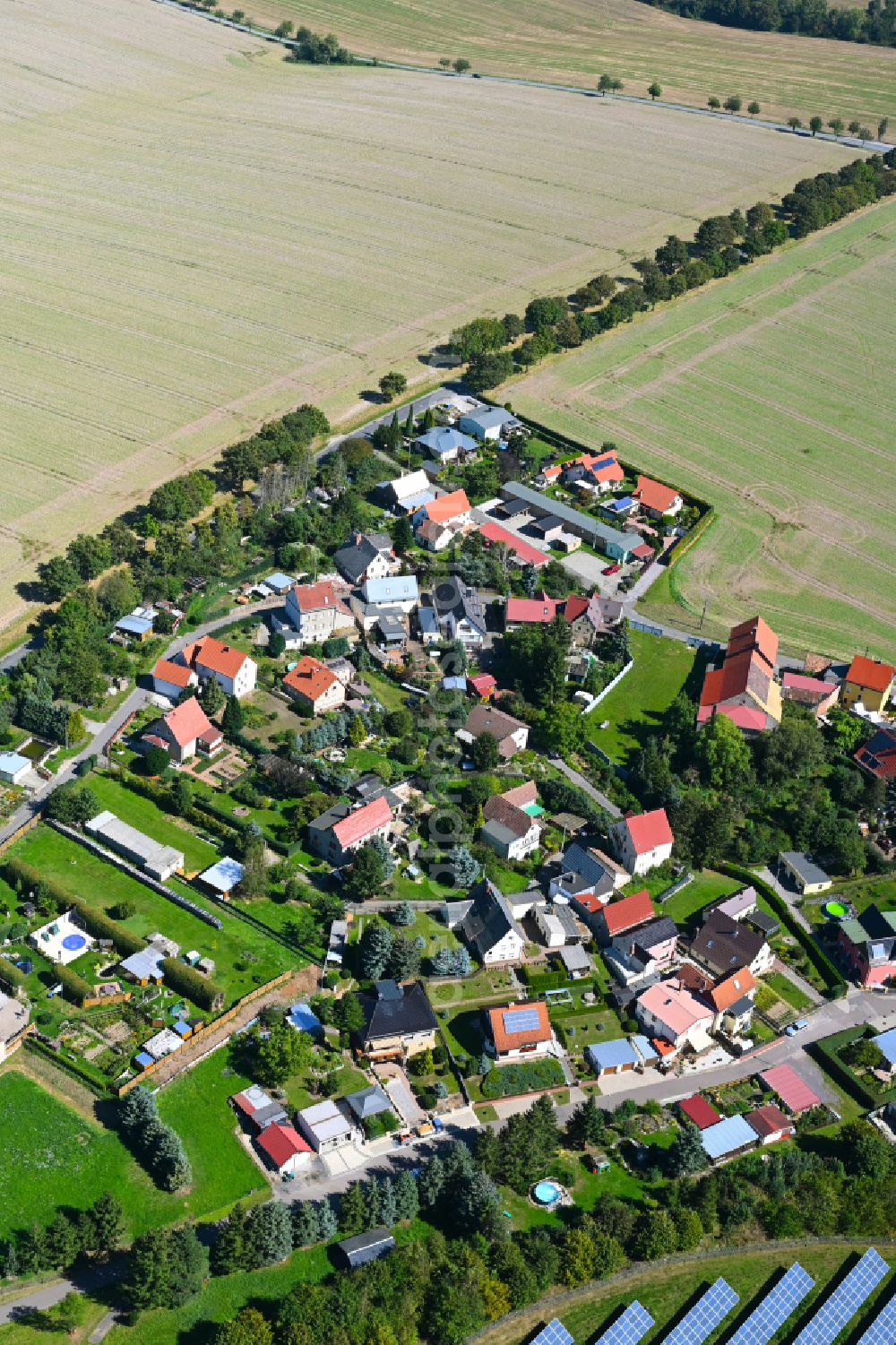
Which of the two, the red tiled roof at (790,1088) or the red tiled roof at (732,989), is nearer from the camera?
the red tiled roof at (790,1088)

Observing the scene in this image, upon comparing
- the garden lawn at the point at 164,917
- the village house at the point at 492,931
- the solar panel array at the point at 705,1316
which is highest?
the village house at the point at 492,931

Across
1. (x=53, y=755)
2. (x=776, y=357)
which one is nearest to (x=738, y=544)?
(x=776, y=357)

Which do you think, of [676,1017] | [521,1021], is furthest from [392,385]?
[676,1017]

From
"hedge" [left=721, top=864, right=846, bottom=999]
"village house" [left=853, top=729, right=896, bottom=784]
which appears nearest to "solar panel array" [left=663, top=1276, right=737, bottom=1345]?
"hedge" [left=721, top=864, right=846, bottom=999]

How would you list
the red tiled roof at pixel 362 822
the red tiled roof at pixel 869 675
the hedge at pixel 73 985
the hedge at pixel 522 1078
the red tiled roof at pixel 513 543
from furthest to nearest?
the red tiled roof at pixel 513 543
the red tiled roof at pixel 869 675
the red tiled roof at pixel 362 822
the hedge at pixel 73 985
the hedge at pixel 522 1078

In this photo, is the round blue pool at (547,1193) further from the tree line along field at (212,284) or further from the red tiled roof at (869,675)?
the tree line along field at (212,284)

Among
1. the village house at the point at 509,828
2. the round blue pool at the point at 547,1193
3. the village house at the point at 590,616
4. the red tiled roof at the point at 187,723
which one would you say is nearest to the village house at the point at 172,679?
the red tiled roof at the point at 187,723

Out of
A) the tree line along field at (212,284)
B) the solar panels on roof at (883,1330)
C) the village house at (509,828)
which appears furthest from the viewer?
the tree line along field at (212,284)
